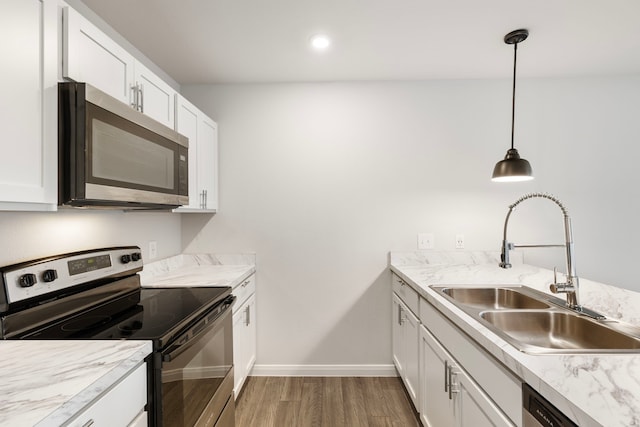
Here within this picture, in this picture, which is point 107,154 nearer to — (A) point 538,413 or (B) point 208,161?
(B) point 208,161

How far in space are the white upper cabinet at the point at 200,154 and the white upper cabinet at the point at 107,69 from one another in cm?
21

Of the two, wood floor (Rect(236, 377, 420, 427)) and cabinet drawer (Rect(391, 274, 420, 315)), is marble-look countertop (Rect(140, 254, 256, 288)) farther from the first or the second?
cabinet drawer (Rect(391, 274, 420, 315))

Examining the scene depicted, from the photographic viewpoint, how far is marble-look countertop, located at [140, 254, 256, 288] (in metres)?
2.06

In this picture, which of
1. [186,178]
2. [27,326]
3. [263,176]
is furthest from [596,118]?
[27,326]

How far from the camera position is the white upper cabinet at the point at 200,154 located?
2.13 metres

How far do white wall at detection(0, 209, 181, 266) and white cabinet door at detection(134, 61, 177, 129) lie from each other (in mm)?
595

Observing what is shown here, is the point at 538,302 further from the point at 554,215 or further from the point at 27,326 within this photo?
the point at 27,326

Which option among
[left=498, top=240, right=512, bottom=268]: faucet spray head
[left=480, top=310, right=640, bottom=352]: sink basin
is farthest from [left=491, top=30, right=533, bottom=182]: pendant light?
[left=480, top=310, right=640, bottom=352]: sink basin

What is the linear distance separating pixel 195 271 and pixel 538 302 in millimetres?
2124

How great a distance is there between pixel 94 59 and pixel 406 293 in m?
2.05

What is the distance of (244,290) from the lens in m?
2.39

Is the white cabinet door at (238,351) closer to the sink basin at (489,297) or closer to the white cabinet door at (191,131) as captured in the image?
the white cabinet door at (191,131)

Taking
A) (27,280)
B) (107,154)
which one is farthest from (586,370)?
(27,280)

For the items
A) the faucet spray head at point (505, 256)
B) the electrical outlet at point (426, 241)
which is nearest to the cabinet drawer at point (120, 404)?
the faucet spray head at point (505, 256)
